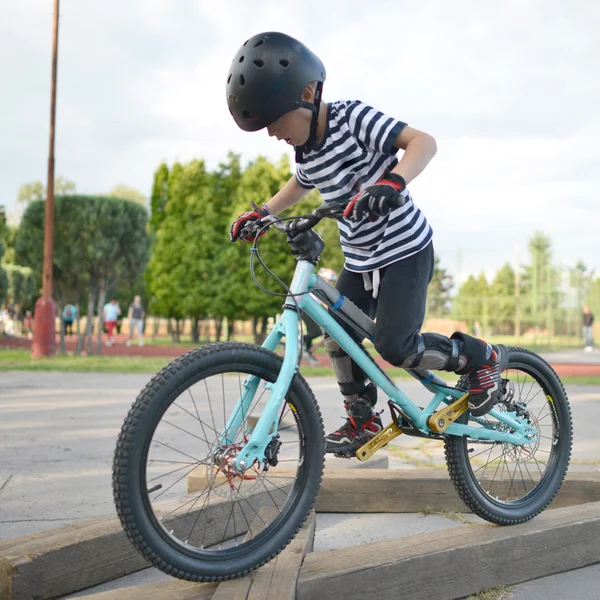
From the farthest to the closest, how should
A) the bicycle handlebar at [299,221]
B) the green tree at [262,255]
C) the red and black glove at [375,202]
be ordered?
the green tree at [262,255]
the bicycle handlebar at [299,221]
the red and black glove at [375,202]

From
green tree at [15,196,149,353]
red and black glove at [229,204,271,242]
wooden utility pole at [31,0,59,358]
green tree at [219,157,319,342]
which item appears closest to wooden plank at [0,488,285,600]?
red and black glove at [229,204,271,242]

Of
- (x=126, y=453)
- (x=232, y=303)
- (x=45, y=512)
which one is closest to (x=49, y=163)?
(x=232, y=303)

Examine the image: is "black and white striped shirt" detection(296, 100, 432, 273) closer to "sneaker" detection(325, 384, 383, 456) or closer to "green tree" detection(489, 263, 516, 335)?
"sneaker" detection(325, 384, 383, 456)

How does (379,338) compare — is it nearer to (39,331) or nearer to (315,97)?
(315,97)

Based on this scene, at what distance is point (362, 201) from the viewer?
2.02m

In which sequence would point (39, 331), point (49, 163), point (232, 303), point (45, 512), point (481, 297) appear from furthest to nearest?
point (481, 297) < point (232, 303) < point (49, 163) < point (39, 331) < point (45, 512)

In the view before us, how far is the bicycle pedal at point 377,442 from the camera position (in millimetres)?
2408

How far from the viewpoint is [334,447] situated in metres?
2.43

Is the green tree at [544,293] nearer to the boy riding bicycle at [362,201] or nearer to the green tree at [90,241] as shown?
the green tree at [90,241]

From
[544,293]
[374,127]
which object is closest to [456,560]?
[374,127]

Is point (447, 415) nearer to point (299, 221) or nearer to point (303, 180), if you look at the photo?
point (299, 221)

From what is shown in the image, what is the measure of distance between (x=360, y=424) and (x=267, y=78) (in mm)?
1305

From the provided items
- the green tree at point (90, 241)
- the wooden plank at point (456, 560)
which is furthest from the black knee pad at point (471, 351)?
the green tree at point (90, 241)

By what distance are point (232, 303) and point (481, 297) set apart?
10988mm
